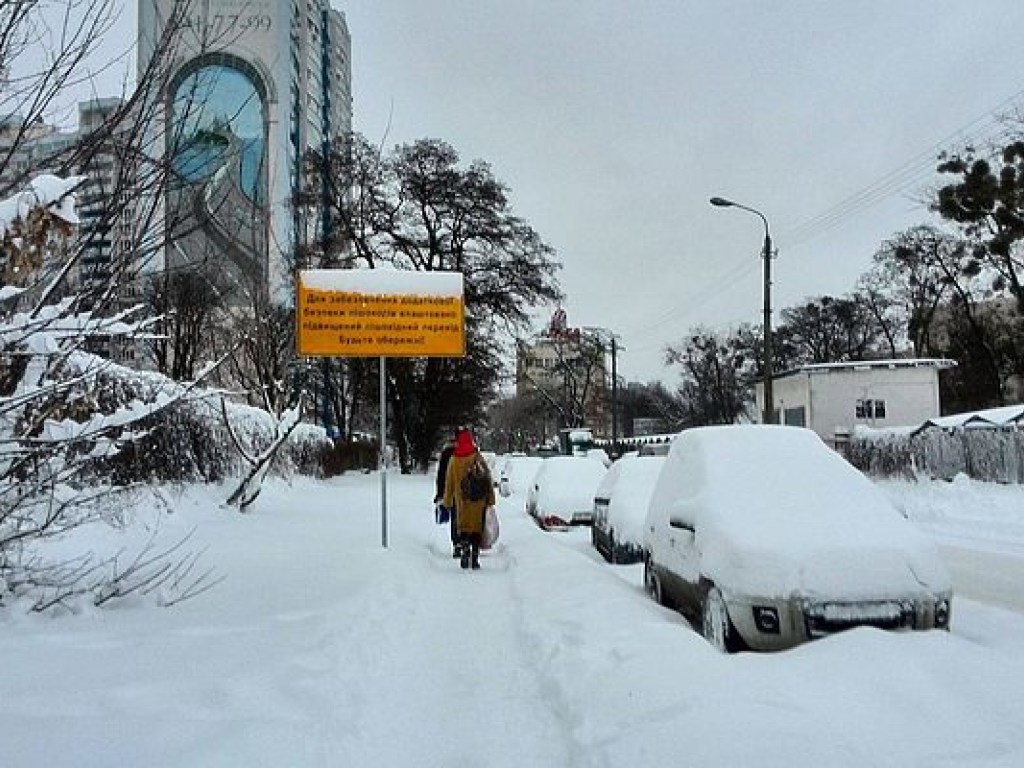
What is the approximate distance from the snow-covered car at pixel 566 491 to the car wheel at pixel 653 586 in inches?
323

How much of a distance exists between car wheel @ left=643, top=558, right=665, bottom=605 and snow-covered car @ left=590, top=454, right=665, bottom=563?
2.55 meters

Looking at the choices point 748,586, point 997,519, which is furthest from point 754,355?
point 748,586

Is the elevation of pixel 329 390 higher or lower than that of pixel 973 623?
higher

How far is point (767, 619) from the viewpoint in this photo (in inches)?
234

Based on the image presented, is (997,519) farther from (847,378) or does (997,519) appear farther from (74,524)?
(847,378)

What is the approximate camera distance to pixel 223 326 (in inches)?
854

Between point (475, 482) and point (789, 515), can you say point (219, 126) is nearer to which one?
point (789, 515)

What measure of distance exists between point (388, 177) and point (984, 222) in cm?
2383

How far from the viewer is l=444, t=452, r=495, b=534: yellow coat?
11727 millimetres

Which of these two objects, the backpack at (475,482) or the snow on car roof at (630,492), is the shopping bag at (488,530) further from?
the snow on car roof at (630,492)

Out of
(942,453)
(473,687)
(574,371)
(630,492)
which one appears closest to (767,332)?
(942,453)

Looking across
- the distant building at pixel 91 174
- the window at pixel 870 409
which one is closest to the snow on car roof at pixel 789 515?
the distant building at pixel 91 174

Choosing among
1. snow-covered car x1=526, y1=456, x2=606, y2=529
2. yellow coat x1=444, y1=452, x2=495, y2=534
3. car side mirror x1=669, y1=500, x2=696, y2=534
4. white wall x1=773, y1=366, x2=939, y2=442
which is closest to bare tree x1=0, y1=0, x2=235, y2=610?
car side mirror x1=669, y1=500, x2=696, y2=534

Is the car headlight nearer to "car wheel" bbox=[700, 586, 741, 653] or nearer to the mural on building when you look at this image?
"car wheel" bbox=[700, 586, 741, 653]
